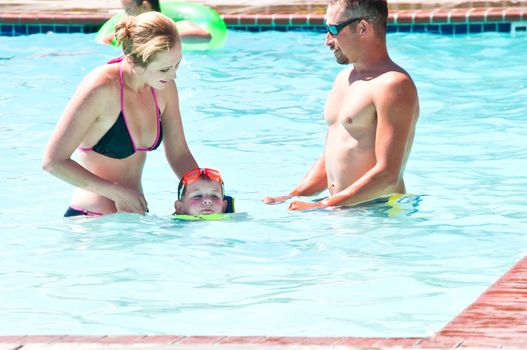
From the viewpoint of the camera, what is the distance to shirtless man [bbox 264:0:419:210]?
639 centimetres

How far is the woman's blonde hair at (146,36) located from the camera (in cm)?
602

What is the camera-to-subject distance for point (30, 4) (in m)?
17.9

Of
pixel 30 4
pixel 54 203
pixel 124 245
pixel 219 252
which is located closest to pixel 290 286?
pixel 219 252

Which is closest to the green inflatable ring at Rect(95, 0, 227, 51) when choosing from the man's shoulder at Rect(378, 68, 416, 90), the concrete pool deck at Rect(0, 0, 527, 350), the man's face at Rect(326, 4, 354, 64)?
the man's face at Rect(326, 4, 354, 64)

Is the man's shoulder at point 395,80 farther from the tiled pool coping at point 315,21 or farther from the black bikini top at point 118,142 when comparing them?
the tiled pool coping at point 315,21

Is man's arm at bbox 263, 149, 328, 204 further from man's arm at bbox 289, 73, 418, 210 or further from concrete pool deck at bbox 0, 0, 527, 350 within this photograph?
concrete pool deck at bbox 0, 0, 527, 350

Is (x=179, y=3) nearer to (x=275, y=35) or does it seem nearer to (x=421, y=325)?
(x=275, y=35)

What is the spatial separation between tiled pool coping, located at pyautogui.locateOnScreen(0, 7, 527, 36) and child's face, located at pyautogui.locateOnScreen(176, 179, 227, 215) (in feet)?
30.8

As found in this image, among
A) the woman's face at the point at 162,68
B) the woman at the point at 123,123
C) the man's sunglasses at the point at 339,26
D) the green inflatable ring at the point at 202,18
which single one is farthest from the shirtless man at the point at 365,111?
the green inflatable ring at the point at 202,18

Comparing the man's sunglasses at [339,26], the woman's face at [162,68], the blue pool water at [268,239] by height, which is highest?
the man's sunglasses at [339,26]

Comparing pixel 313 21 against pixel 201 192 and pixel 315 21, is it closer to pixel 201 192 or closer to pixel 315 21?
pixel 315 21

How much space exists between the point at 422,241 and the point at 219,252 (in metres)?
1.17

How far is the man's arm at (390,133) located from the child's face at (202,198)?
750 mm

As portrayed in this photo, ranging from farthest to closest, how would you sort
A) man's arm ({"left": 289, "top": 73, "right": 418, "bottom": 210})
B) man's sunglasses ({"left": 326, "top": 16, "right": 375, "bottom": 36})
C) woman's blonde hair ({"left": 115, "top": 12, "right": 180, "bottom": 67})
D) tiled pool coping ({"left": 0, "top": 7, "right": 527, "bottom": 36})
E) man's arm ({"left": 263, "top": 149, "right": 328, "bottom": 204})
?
tiled pool coping ({"left": 0, "top": 7, "right": 527, "bottom": 36}) < man's arm ({"left": 263, "top": 149, "right": 328, "bottom": 204}) < man's sunglasses ({"left": 326, "top": 16, "right": 375, "bottom": 36}) < man's arm ({"left": 289, "top": 73, "right": 418, "bottom": 210}) < woman's blonde hair ({"left": 115, "top": 12, "right": 180, "bottom": 67})
